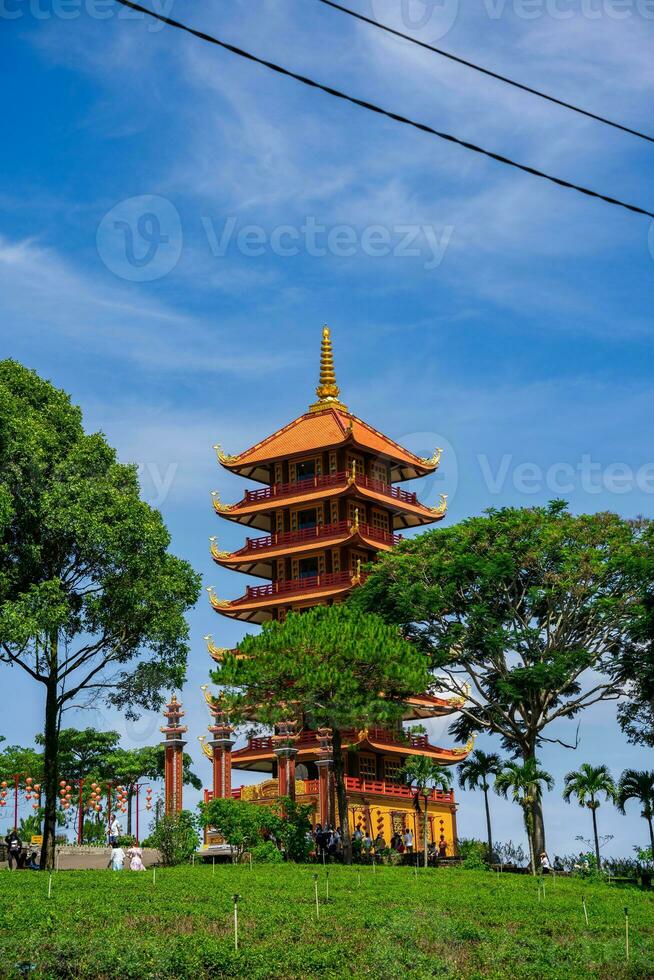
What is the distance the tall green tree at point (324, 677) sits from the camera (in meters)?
38.9

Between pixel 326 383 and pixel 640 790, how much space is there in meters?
25.3

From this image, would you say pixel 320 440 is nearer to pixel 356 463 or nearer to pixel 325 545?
pixel 356 463

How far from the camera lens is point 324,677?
3841cm

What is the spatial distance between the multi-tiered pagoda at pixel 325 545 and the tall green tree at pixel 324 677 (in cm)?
1161

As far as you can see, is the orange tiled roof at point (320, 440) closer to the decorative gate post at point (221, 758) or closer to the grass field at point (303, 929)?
the decorative gate post at point (221, 758)

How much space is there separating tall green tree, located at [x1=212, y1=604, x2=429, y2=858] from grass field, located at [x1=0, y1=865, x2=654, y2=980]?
7.65 m

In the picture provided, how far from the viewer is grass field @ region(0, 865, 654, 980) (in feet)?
61.7

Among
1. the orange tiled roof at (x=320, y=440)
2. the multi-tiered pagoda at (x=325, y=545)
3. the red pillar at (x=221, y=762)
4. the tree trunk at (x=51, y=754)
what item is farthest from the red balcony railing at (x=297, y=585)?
the tree trunk at (x=51, y=754)

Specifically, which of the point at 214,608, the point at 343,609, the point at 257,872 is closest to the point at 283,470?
the point at 214,608

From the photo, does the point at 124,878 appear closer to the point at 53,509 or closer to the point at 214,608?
the point at 53,509

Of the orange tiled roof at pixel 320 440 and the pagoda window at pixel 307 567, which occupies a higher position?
the orange tiled roof at pixel 320 440

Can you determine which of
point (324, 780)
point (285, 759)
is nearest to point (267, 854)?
point (285, 759)

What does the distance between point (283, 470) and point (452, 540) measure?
52.0 feet

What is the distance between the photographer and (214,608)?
61000 mm
